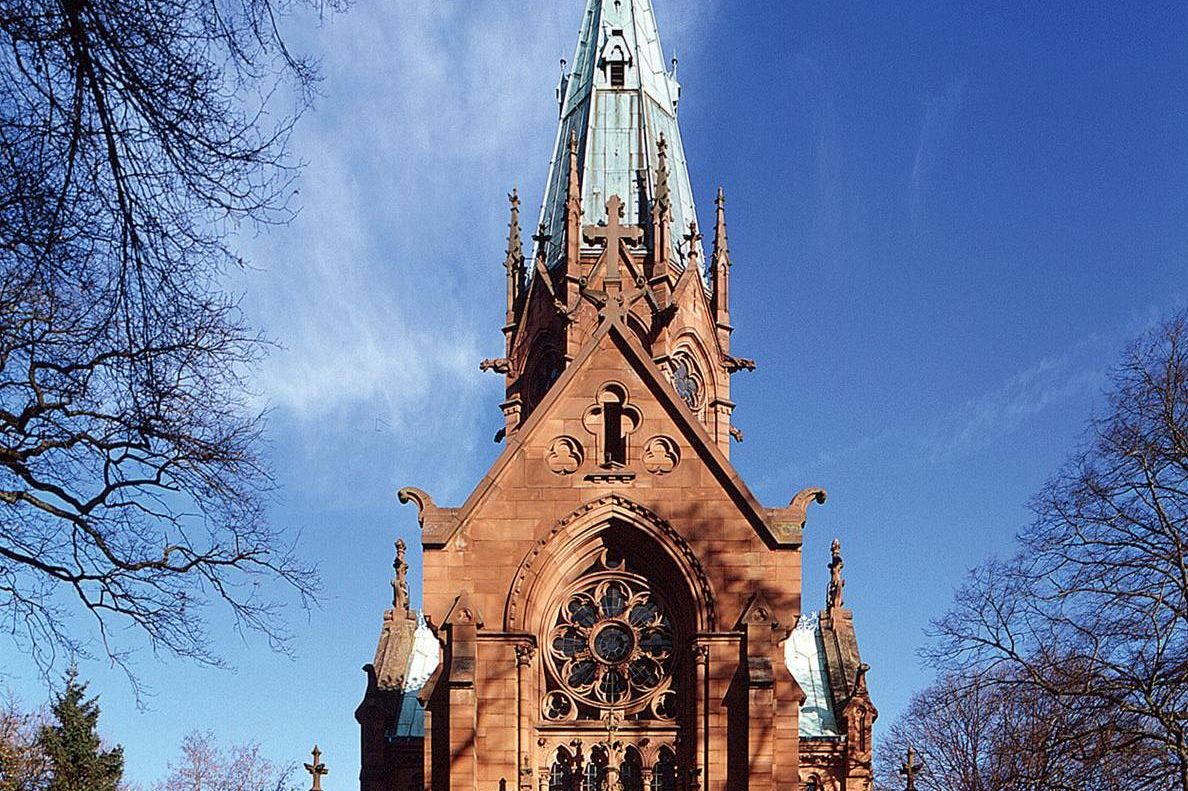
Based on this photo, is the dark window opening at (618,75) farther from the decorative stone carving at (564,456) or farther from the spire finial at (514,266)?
the decorative stone carving at (564,456)

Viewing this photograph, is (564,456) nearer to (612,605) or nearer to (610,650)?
(612,605)

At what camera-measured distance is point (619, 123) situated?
39688mm

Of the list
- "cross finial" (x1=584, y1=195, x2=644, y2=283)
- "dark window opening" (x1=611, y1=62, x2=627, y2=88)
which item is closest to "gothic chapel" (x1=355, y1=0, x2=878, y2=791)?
"cross finial" (x1=584, y1=195, x2=644, y2=283)

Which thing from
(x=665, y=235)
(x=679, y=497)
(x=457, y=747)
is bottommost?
(x=457, y=747)

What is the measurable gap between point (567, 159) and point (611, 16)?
5801mm

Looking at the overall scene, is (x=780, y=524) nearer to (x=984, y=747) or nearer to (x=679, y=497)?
(x=679, y=497)

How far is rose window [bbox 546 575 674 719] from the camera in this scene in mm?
22828

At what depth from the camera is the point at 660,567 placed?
22.9 metres

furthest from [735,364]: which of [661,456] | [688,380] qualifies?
[661,456]

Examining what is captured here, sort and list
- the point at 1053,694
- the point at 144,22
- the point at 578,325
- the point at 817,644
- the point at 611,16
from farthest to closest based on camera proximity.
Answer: the point at 611,16 → the point at 578,325 → the point at 817,644 → the point at 1053,694 → the point at 144,22

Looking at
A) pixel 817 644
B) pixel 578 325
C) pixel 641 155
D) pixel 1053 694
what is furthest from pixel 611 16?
pixel 1053 694

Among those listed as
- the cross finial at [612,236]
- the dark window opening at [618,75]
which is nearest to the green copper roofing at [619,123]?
the dark window opening at [618,75]

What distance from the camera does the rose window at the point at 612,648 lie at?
22.8m

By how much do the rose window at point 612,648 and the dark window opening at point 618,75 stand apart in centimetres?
2136
